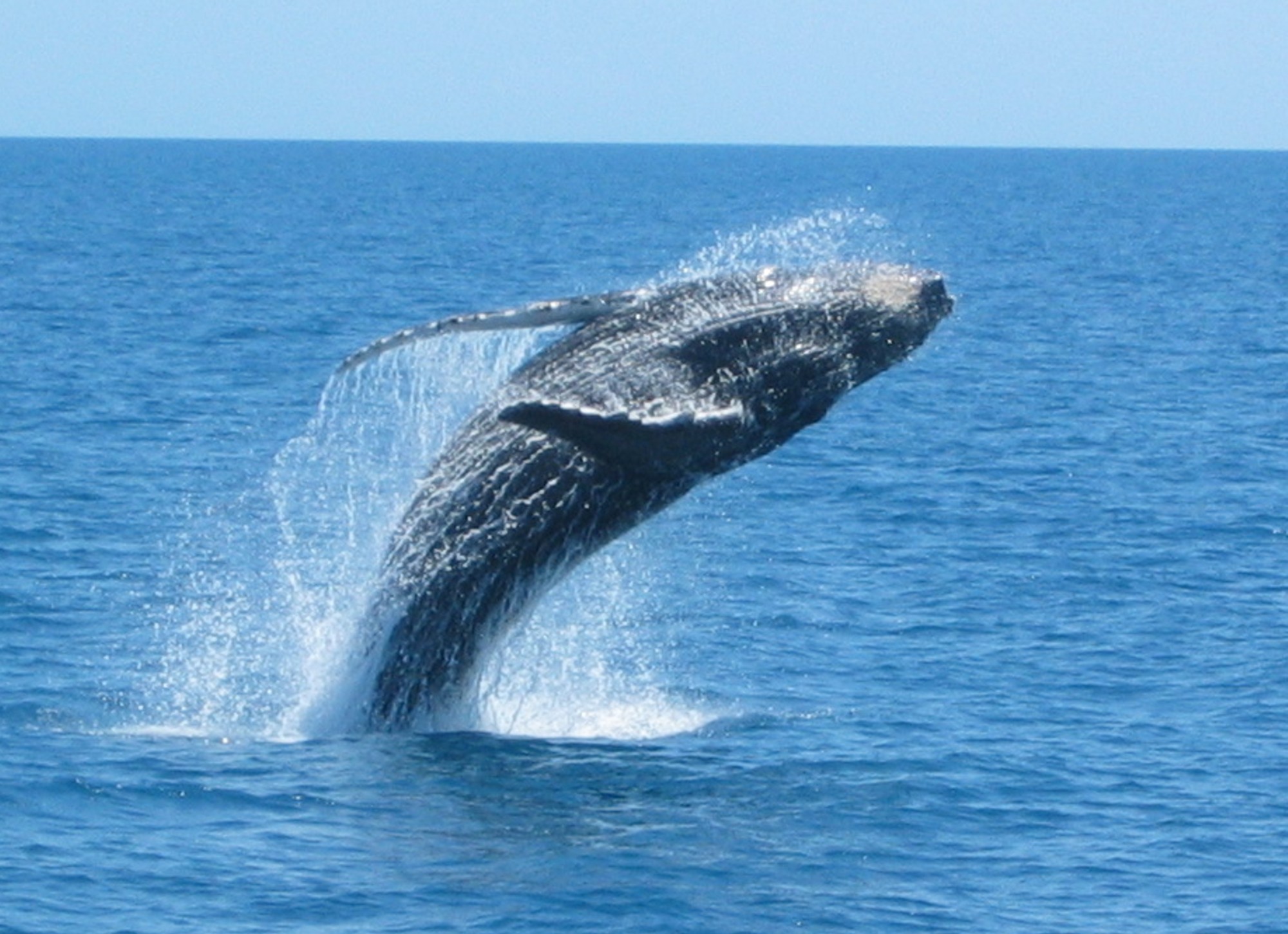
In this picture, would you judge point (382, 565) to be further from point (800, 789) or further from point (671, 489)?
point (800, 789)

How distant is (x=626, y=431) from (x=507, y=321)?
3.38 feet

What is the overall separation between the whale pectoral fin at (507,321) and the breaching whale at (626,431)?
0.03 metres

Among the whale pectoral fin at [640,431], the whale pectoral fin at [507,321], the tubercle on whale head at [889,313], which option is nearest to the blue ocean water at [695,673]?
the tubercle on whale head at [889,313]

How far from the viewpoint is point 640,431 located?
1408cm

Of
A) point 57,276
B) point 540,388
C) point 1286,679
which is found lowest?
point 1286,679

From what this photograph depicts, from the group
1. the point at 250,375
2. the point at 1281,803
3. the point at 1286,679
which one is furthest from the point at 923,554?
the point at 250,375

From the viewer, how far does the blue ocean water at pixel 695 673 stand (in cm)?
1387

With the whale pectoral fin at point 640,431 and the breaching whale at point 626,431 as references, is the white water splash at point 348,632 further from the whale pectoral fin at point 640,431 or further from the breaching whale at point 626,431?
the whale pectoral fin at point 640,431

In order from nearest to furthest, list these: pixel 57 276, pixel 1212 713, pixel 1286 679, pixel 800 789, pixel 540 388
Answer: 1. pixel 540 388
2. pixel 800 789
3. pixel 1212 713
4. pixel 1286 679
5. pixel 57 276

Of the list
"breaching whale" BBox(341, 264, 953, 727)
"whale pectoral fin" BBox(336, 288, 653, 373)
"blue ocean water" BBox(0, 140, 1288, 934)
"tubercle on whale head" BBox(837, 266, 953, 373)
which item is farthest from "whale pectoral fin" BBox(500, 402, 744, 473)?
"blue ocean water" BBox(0, 140, 1288, 934)

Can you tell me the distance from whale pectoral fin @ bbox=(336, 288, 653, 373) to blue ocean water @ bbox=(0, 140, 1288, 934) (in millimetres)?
1218

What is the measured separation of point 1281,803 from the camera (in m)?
16.6

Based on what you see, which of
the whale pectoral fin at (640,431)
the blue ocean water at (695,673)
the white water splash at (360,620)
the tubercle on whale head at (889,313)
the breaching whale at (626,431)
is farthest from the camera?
the white water splash at (360,620)

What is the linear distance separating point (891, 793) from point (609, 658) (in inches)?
208
